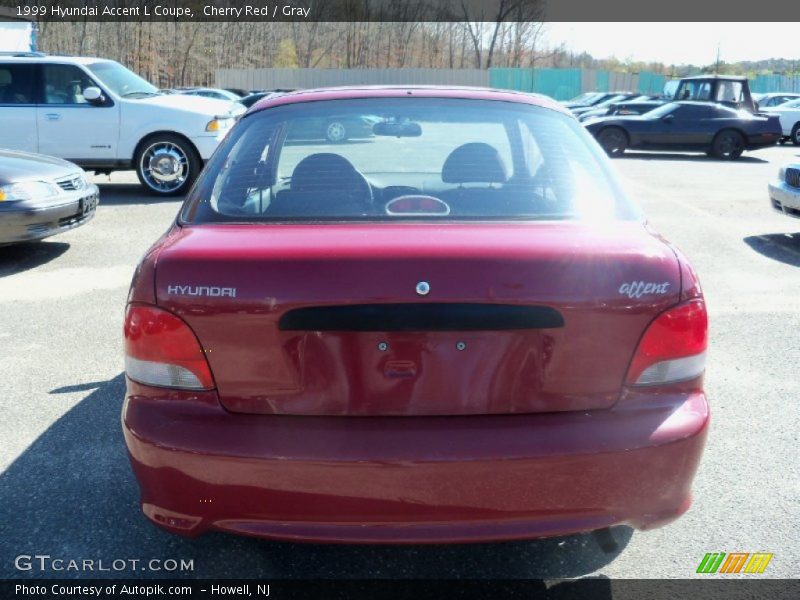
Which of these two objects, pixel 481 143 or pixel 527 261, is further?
pixel 481 143

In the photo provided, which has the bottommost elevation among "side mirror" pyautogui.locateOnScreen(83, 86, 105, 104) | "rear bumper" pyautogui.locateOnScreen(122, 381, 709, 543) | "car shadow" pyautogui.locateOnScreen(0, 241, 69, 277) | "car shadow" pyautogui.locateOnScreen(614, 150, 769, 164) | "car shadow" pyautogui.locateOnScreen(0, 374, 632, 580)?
"car shadow" pyautogui.locateOnScreen(0, 374, 632, 580)

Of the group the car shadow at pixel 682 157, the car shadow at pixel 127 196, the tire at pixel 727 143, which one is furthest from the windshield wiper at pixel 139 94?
the tire at pixel 727 143

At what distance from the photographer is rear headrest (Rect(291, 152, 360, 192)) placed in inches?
120

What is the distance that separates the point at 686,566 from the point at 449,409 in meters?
1.19

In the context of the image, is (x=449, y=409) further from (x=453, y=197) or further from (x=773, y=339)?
(x=773, y=339)

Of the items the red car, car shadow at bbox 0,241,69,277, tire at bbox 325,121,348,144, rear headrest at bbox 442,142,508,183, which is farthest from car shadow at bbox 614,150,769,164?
the red car

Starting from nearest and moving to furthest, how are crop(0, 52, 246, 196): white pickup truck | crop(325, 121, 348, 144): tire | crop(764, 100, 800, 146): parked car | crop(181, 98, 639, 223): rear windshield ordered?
crop(181, 98, 639, 223): rear windshield
crop(325, 121, 348, 144): tire
crop(0, 52, 246, 196): white pickup truck
crop(764, 100, 800, 146): parked car

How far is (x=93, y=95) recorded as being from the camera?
11414 mm

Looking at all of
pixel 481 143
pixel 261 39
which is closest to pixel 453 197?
pixel 481 143

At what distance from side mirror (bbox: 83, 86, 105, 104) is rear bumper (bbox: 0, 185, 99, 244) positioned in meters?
3.90

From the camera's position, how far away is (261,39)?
57031 millimetres

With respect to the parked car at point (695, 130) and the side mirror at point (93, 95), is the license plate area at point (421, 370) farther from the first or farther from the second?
the parked car at point (695, 130)

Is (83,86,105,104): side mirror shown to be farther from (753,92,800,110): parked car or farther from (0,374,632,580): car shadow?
(753,92,800,110): parked car

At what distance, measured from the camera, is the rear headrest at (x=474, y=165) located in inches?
130
